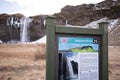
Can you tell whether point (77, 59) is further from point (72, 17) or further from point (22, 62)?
point (72, 17)

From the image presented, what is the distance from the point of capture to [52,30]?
4.17 ft

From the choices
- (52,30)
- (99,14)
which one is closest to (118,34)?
(99,14)

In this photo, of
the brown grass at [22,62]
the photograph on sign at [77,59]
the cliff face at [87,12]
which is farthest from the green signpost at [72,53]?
the cliff face at [87,12]

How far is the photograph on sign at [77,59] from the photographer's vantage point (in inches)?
50.8

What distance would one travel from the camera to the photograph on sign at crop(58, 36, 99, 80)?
4.23 feet

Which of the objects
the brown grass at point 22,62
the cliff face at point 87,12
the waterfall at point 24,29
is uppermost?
the cliff face at point 87,12

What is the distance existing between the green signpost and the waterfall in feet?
4.02

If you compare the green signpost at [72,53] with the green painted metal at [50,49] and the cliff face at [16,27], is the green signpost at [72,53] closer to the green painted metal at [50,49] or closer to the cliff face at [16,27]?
the green painted metal at [50,49]

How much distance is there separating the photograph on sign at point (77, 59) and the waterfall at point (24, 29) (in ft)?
4.08

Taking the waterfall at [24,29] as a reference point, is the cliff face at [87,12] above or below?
above

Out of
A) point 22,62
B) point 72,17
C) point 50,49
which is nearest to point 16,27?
point 22,62

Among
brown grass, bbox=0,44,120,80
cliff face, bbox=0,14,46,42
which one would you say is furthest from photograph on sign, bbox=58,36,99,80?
cliff face, bbox=0,14,46,42

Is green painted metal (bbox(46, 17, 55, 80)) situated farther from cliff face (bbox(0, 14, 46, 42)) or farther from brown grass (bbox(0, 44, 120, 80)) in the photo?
cliff face (bbox(0, 14, 46, 42))

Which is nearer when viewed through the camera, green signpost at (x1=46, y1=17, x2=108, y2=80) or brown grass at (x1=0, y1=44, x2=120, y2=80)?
green signpost at (x1=46, y1=17, x2=108, y2=80)
